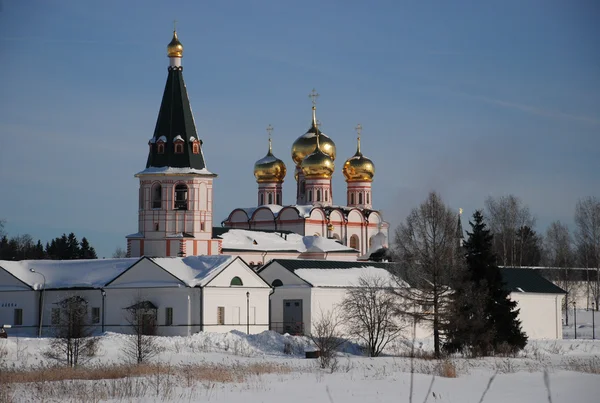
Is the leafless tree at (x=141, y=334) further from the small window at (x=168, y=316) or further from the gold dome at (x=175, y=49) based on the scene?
the gold dome at (x=175, y=49)

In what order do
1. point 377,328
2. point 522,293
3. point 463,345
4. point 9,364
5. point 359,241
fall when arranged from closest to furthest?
point 9,364 < point 463,345 < point 377,328 < point 522,293 < point 359,241

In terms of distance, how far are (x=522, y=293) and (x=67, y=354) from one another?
96.7 feet

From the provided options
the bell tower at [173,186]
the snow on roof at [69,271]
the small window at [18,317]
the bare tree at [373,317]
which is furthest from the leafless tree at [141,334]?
the bell tower at [173,186]

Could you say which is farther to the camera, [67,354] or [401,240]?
[401,240]

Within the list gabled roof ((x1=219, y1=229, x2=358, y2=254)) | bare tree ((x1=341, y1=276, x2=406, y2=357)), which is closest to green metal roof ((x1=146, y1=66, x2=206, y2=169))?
gabled roof ((x1=219, y1=229, x2=358, y2=254))

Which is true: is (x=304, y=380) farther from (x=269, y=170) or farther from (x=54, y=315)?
(x=269, y=170)

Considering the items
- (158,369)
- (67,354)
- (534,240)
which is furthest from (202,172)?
(534,240)

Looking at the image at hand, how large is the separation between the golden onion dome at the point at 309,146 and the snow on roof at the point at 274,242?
37.8ft

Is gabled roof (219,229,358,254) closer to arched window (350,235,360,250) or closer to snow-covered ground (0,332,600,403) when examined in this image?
arched window (350,235,360,250)

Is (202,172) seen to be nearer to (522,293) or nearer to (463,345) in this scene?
(522,293)

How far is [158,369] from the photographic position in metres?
25.8

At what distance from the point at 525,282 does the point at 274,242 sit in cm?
1733

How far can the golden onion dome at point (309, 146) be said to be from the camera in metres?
80.2

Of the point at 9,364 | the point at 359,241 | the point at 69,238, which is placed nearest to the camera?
the point at 9,364
